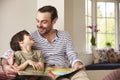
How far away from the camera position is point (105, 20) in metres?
5.89

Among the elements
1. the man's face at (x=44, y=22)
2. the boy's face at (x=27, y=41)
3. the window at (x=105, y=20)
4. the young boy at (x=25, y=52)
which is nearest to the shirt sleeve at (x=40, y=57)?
the young boy at (x=25, y=52)

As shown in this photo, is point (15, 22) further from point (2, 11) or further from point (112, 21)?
point (112, 21)

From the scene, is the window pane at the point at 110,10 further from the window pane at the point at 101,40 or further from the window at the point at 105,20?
the window pane at the point at 101,40

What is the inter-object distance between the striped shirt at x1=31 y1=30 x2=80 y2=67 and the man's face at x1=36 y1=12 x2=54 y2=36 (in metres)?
0.08

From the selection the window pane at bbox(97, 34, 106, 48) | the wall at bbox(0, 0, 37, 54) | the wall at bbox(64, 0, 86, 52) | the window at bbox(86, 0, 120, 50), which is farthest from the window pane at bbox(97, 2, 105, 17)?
the wall at bbox(0, 0, 37, 54)

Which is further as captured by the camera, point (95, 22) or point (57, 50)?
point (95, 22)

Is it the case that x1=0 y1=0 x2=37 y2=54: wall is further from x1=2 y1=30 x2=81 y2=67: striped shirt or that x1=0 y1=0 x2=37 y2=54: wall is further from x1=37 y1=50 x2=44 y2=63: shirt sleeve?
x1=37 y1=50 x2=44 y2=63: shirt sleeve

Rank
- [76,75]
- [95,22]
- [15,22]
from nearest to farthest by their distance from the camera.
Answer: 1. [76,75]
2. [15,22]
3. [95,22]

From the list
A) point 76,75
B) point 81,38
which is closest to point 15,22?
point 76,75

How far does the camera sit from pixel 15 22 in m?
3.15

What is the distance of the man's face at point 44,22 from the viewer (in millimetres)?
2295

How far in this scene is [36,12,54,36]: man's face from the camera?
2.29 meters

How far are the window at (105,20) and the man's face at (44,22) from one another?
3.40 metres

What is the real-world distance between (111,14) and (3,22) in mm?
3354
